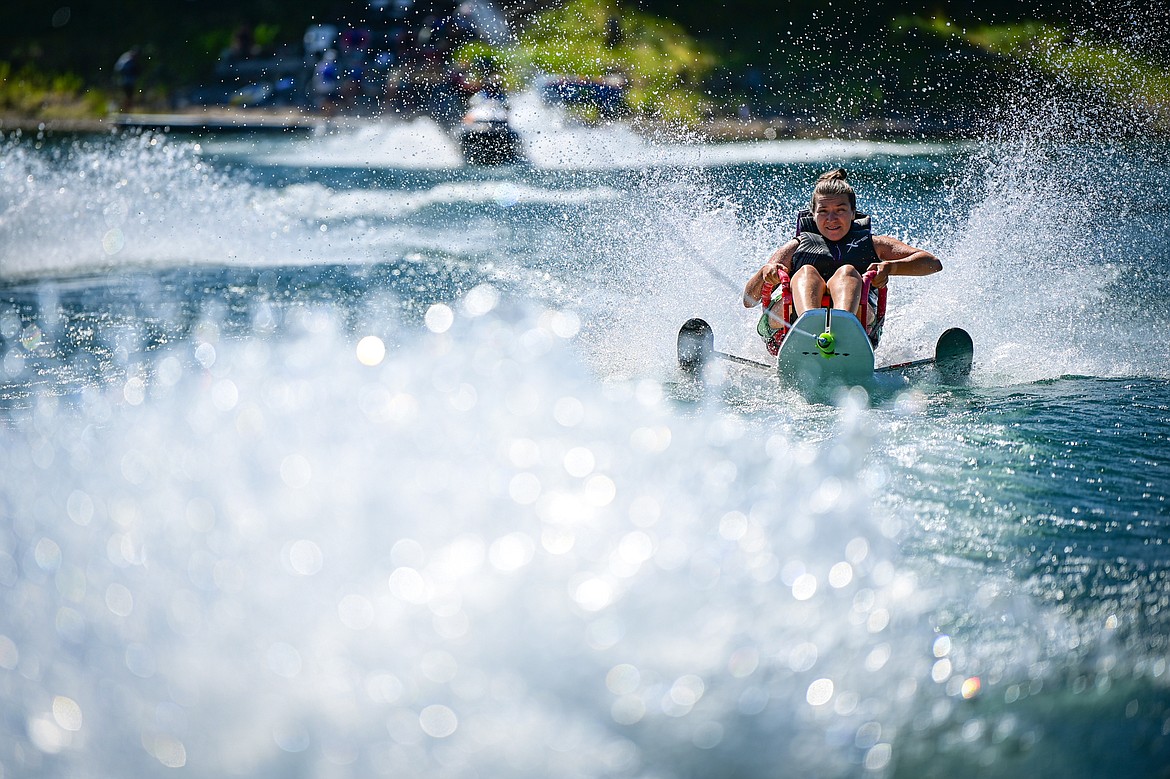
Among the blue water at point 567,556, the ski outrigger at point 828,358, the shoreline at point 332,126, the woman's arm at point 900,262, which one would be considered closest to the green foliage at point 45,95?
the shoreline at point 332,126

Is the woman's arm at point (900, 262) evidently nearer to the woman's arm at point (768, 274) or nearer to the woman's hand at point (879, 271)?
the woman's hand at point (879, 271)

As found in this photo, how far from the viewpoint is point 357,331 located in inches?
282

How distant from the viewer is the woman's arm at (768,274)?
666cm

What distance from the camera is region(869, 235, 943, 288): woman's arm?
21.1 ft

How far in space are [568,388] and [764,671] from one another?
210cm

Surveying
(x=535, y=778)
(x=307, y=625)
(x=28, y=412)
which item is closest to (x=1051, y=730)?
(x=535, y=778)

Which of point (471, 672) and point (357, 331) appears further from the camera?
point (357, 331)

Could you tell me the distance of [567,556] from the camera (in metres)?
3.42

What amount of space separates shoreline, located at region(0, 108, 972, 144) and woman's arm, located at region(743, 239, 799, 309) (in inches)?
681

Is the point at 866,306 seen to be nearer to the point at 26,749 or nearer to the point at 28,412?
the point at 28,412

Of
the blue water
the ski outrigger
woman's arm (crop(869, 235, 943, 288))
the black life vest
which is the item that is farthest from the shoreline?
the ski outrigger

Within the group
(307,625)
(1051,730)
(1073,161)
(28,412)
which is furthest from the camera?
(1073,161)

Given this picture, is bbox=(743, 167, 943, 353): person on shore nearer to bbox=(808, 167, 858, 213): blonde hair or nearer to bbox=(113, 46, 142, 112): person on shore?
bbox=(808, 167, 858, 213): blonde hair

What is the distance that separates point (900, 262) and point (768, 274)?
756mm
